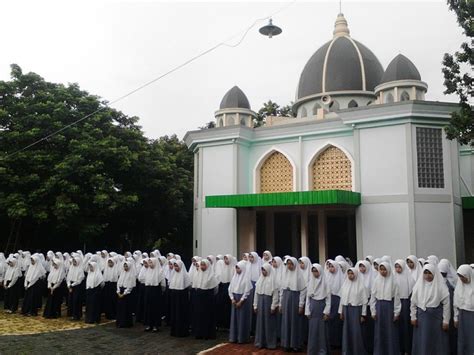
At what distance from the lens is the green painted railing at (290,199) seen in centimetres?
1231

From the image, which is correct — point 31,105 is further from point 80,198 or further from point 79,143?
point 80,198

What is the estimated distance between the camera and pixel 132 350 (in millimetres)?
7840

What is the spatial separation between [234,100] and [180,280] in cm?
974

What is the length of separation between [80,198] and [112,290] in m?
5.56

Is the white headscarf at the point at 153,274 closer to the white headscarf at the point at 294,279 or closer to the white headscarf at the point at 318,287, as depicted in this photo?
the white headscarf at the point at 294,279

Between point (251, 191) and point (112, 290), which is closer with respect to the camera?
point (112, 290)

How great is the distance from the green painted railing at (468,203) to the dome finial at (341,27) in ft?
30.1

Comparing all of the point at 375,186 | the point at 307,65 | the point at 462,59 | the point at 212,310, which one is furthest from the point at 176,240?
the point at 462,59

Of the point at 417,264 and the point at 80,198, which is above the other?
the point at 80,198

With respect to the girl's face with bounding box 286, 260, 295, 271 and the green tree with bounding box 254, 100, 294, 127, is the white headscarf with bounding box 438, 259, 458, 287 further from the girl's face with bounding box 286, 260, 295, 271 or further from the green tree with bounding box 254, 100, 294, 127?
the green tree with bounding box 254, 100, 294, 127

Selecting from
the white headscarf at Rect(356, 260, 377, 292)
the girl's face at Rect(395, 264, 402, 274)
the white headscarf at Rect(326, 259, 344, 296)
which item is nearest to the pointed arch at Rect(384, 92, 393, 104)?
the white headscarf at Rect(356, 260, 377, 292)

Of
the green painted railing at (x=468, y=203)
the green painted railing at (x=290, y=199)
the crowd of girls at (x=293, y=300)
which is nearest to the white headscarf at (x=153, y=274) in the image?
the crowd of girls at (x=293, y=300)

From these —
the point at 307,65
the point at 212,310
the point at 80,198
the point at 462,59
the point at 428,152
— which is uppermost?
the point at 307,65

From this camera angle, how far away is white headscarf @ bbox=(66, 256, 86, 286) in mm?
10737
